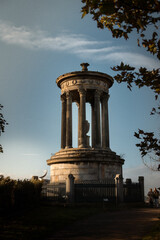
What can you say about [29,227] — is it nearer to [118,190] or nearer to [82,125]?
[118,190]

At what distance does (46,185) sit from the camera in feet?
77.8

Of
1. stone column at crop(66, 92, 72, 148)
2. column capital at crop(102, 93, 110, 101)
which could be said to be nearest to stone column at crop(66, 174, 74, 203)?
stone column at crop(66, 92, 72, 148)

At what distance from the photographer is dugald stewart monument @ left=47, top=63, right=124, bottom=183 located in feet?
87.2

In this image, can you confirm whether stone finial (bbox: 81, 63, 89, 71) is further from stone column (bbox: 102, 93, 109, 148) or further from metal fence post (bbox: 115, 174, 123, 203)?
metal fence post (bbox: 115, 174, 123, 203)

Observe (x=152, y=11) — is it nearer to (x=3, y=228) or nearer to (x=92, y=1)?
(x=92, y=1)

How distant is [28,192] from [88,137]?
51.8ft

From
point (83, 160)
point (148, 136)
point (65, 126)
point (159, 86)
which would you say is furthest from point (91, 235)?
point (65, 126)

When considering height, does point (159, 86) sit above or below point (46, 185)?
above

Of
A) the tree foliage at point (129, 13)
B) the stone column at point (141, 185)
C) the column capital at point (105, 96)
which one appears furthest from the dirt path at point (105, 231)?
the column capital at point (105, 96)

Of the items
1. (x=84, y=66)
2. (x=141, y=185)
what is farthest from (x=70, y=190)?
(x=84, y=66)

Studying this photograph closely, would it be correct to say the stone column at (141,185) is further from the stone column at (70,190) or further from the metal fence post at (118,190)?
the stone column at (70,190)

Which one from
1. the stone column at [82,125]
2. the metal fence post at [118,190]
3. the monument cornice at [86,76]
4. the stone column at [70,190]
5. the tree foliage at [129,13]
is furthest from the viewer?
the monument cornice at [86,76]

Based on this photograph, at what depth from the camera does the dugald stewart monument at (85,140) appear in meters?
26.6

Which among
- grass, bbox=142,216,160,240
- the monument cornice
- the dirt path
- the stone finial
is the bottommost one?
the dirt path
